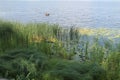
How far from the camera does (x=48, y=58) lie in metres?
6.75

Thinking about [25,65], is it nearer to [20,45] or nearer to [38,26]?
[20,45]

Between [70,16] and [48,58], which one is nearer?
[48,58]

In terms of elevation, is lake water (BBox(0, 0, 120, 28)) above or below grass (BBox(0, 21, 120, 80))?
above

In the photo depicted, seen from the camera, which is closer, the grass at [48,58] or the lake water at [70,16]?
the grass at [48,58]

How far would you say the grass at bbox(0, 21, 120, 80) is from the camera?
18.3ft

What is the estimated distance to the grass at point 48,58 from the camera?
5582 millimetres

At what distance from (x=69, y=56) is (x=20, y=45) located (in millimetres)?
1260

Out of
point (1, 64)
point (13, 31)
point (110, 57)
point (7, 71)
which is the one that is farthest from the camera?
point (13, 31)

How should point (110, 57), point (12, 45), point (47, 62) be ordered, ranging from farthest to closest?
point (12, 45)
point (110, 57)
point (47, 62)

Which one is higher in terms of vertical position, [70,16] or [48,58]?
[70,16]

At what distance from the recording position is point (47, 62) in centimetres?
621

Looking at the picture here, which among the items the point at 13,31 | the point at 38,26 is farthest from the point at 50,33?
the point at 13,31

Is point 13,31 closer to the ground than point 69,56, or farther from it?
farther from it

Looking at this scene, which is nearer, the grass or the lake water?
the grass
